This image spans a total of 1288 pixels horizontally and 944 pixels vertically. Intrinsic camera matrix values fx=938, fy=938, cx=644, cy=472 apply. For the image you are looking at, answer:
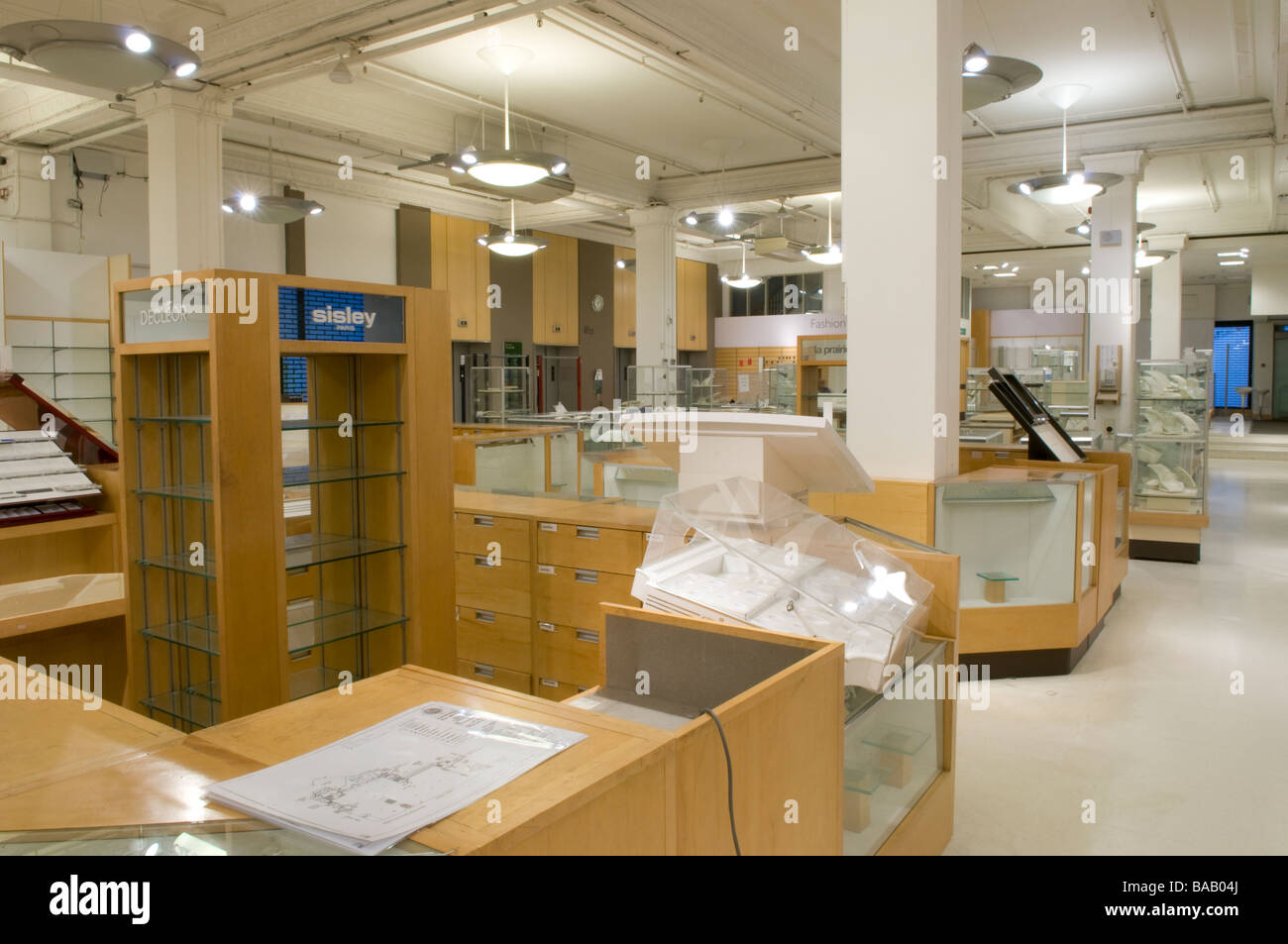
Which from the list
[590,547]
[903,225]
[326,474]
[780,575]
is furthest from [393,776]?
[903,225]

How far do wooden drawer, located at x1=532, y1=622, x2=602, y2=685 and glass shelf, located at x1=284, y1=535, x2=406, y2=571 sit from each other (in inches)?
41.0

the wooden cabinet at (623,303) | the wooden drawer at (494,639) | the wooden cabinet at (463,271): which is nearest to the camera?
the wooden drawer at (494,639)

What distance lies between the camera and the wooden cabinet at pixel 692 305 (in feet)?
61.9

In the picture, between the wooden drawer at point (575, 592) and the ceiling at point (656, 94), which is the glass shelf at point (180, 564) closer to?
the wooden drawer at point (575, 592)

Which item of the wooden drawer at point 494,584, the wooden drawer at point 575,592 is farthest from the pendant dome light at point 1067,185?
the wooden drawer at point 494,584

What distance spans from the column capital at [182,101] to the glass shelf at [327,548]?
566 cm

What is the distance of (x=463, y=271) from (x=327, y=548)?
10577 millimetres

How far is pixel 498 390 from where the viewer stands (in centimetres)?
1271

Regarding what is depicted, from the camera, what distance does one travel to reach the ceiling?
6797 mm

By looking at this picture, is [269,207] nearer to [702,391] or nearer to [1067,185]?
[1067,185]

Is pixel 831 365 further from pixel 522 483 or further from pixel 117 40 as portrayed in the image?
pixel 117 40

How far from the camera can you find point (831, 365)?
10281 mm

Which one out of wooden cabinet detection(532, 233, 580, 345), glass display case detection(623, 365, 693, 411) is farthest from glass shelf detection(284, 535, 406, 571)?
wooden cabinet detection(532, 233, 580, 345)
